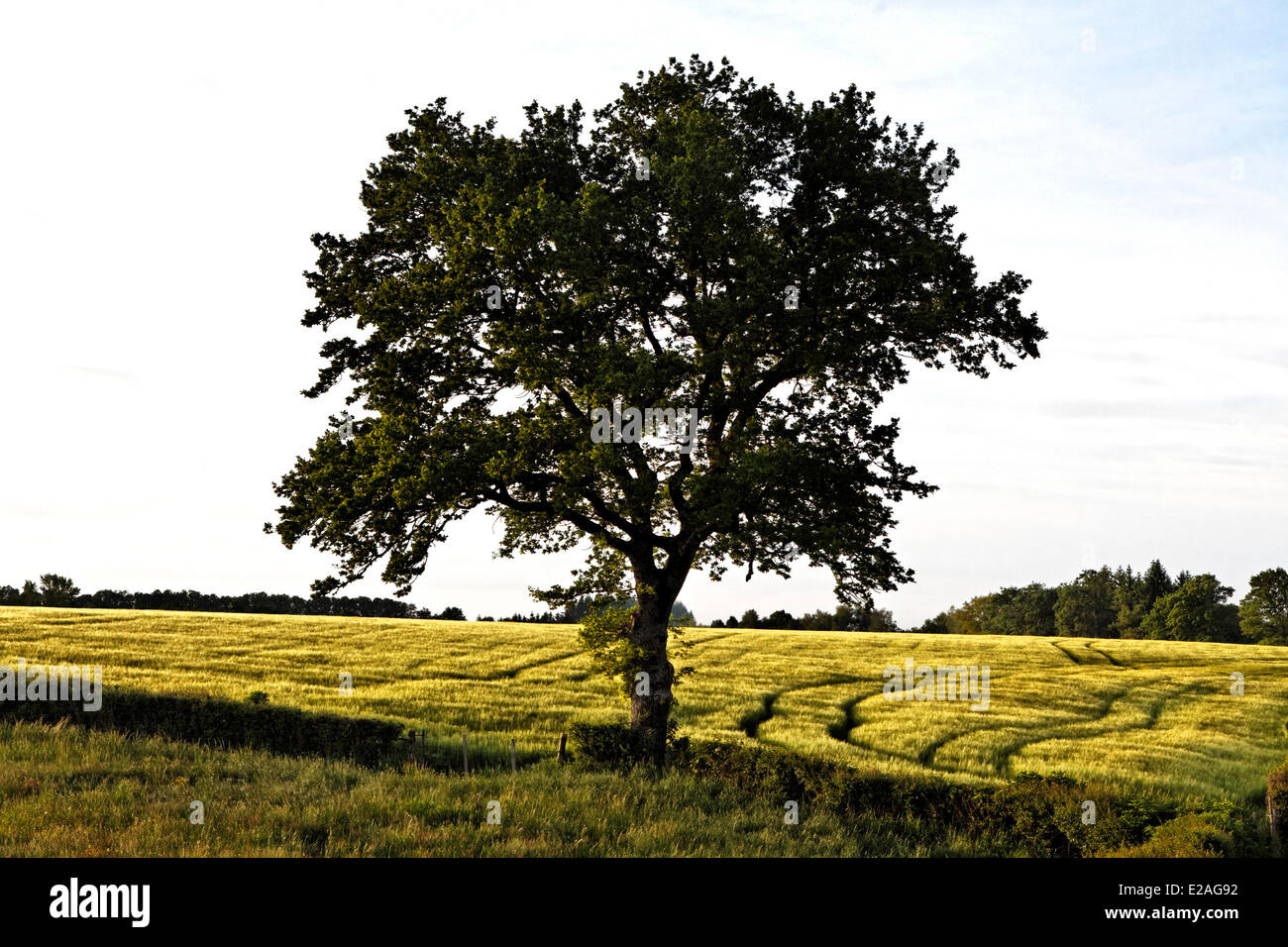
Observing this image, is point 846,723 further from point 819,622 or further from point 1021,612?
point 1021,612

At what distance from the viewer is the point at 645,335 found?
976 inches

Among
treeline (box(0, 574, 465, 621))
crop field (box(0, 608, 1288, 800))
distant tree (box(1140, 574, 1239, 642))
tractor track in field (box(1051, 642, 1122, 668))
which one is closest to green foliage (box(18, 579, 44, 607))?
treeline (box(0, 574, 465, 621))

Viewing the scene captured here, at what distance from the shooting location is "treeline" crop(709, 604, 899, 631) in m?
110

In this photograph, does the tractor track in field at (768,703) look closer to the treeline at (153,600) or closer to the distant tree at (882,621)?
the treeline at (153,600)

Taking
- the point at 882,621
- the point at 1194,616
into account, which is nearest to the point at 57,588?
the point at 882,621

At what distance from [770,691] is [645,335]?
84.9 feet

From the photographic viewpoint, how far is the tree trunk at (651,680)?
79.3 feet

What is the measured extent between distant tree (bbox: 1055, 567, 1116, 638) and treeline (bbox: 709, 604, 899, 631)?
33173mm

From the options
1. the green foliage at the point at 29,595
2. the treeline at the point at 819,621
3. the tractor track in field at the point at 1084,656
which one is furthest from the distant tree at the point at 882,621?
the green foliage at the point at 29,595

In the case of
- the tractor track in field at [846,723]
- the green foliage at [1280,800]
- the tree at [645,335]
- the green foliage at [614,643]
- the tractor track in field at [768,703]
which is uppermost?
the tree at [645,335]

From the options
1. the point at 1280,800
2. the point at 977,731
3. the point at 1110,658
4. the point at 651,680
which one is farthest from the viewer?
the point at 1110,658

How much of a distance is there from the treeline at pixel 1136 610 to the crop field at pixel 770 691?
72437mm
